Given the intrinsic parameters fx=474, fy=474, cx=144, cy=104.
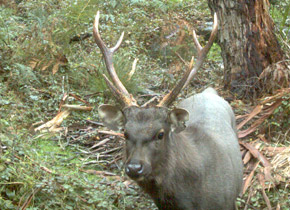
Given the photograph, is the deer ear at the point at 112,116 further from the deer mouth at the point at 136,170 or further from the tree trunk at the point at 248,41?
the tree trunk at the point at 248,41

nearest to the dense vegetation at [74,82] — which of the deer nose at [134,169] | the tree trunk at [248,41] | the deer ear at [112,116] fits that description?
the tree trunk at [248,41]

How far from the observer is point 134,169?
Answer: 4488 mm

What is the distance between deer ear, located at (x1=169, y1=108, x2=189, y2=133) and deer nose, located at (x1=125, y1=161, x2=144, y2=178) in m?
0.71

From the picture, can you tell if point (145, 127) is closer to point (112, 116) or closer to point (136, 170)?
point (136, 170)

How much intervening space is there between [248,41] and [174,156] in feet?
13.9

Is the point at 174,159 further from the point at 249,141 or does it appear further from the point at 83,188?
the point at 249,141

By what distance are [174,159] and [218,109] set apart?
1611 mm

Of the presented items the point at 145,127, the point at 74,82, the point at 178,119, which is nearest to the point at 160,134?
the point at 145,127

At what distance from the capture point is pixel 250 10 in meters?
8.50

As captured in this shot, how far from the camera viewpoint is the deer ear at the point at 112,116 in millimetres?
5234

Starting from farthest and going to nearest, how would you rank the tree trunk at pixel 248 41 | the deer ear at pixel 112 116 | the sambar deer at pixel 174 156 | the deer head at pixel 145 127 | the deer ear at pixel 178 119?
the tree trunk at pixel 248 41 < the deer ear at pixel 112 116 < the deer ear at pixel 178 119 < the sambar deer at pixel 174 156 < the deer head at pixel 145 127

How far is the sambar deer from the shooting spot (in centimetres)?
476

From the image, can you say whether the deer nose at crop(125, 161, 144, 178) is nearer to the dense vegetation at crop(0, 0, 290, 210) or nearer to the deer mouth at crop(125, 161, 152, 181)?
the deer mouth at crop(125, 161, 152, 181)

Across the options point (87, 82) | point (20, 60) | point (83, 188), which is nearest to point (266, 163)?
point (83, 188)
